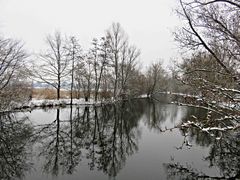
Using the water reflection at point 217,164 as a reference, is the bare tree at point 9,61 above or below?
above

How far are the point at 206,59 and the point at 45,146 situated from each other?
871 cm

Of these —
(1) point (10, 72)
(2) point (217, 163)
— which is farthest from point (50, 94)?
(2) point (217, 163)

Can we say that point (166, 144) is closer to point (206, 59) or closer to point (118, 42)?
point (206, 59)

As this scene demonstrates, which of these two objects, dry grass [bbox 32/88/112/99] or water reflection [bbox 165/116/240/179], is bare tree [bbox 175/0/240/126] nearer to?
water reflection [bbox 165/116/240/179]

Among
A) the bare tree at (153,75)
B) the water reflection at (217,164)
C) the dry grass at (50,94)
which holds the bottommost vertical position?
the water reflection at (217,164)

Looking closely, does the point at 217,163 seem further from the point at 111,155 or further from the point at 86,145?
the point at 86,145

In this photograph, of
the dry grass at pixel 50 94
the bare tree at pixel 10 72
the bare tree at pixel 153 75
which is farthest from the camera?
the bare tree at pixel 153 75

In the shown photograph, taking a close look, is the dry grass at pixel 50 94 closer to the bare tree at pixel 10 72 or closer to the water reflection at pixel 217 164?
the bare tree at pixel 10 72

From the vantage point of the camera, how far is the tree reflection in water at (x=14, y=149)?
8.00 meters

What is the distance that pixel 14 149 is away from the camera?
417 inches

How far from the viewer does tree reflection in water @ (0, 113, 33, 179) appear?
7996 mm

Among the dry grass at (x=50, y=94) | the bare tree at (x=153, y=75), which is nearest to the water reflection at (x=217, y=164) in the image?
the dry grass at (x=50, y=94)

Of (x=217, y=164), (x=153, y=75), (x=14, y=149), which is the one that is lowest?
(x=217, y=164)

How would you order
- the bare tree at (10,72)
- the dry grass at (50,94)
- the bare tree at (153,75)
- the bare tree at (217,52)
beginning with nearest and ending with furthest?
the bare tree at (217,52), the bare tree at (10,72), the dry grass at (50,94), the bare tree at (153,75)
